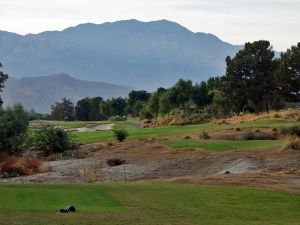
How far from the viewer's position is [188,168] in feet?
109

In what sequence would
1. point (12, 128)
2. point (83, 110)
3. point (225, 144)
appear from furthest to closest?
point (83, 110)
point (12, 128)
point (225, 144)

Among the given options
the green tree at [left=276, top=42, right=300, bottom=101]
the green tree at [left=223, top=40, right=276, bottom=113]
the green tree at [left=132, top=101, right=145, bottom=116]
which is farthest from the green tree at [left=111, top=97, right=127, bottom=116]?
the green tree at [left=276, top=42, right=300, bottom=101]

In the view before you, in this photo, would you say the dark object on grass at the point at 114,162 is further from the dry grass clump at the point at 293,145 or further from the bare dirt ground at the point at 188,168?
the dry grass clump at the point at 293,145

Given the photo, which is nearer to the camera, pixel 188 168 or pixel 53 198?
pixel 53 198

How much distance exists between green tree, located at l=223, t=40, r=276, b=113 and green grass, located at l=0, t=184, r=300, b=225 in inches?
2361

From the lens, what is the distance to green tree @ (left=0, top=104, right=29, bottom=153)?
43.8m

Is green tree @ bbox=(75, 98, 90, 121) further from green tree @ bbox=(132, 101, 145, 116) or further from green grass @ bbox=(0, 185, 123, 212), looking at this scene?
green grass @ bbox=(0, 185, 123, 212)

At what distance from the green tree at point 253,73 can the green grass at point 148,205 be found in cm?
5997

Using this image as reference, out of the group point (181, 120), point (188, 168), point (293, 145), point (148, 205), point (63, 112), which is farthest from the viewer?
point (63, 112)

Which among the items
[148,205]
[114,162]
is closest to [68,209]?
[148,205]

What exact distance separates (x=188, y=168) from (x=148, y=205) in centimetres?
1705

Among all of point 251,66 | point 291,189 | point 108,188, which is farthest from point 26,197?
point 251,66

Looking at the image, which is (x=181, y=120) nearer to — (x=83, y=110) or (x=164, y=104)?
(x=164, y=104)

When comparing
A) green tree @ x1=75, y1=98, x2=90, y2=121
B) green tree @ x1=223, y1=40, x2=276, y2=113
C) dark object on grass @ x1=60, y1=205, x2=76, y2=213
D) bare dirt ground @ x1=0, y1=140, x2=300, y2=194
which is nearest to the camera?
dark object on grass @ x1=60, y1=205, x2=76, y2=213
